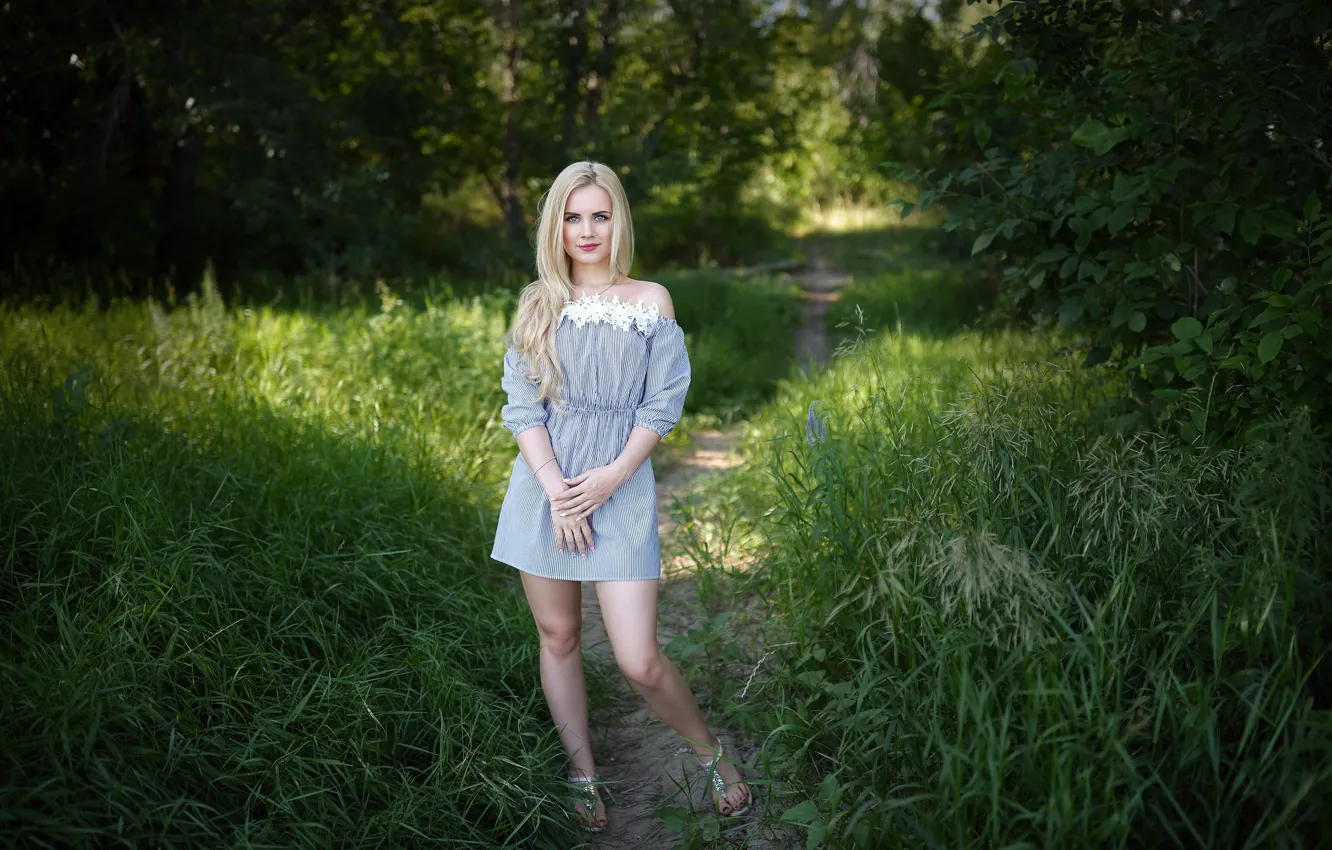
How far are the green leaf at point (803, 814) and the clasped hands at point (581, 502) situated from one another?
88 cm

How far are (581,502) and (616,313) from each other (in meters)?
0.56

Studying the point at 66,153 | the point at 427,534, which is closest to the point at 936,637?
the point at 427,534

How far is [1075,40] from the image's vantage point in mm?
3598

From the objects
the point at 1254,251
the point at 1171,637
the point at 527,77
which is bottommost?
the point at 1171,637

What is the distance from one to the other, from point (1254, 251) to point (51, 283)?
840 cm

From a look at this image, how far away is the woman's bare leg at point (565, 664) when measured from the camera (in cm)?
275

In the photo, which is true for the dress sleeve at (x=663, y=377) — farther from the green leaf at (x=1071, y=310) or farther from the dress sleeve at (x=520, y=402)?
the green leaf at (x=1071, y=310)

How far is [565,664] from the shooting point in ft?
9.36

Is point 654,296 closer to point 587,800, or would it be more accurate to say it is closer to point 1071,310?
point 587,800

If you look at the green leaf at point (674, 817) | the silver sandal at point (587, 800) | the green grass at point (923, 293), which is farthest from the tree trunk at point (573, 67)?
the green leaf at point (674, 817)

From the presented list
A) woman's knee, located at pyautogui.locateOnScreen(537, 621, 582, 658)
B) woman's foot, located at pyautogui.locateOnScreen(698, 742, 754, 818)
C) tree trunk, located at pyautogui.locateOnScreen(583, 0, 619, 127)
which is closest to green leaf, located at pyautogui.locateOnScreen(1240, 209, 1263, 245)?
woman's foot, located at pyautogui.locateOnScreen(698, 742, 754, 818)

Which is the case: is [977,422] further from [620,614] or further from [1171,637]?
[620,614]

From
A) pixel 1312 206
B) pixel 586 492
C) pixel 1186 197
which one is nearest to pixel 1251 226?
pixel 1312 206

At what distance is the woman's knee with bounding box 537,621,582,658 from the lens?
280 centimetres
